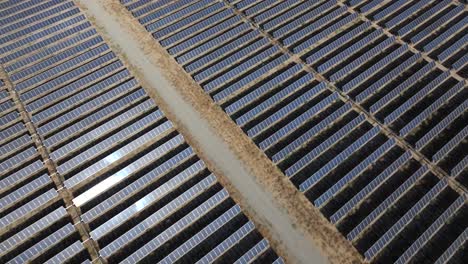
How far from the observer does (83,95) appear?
47.5m

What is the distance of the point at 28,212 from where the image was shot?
3788 centimetres

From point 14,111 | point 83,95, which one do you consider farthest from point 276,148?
point 14,111

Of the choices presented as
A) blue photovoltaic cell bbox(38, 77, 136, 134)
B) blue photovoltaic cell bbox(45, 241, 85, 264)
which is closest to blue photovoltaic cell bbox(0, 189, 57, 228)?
blue photovoltaic cell bbox(45, 241, 85, 264)

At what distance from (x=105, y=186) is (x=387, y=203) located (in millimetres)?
28519

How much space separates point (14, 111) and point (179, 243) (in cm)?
2572

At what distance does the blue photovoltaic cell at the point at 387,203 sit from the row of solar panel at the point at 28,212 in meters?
25.4

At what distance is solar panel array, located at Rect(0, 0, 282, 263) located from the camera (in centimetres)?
3638

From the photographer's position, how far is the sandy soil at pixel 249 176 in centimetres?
3706

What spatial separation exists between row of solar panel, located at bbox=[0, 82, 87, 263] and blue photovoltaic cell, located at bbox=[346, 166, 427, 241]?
2545 centimetres

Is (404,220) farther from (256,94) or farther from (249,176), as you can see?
(256,94)

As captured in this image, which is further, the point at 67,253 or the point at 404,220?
the point at 404,220

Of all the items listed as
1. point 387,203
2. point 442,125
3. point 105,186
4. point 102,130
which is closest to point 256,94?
point 102,130

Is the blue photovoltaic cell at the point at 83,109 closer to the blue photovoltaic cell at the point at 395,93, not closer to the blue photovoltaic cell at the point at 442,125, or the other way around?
the blue photovoltaic cell at the point at 395,93

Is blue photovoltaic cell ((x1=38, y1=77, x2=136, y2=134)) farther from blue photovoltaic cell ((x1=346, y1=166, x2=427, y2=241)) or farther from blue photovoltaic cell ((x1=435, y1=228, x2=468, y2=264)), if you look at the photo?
blue photovoltaic cell ((x1=435, y1=228, x2=468, y2=264))
